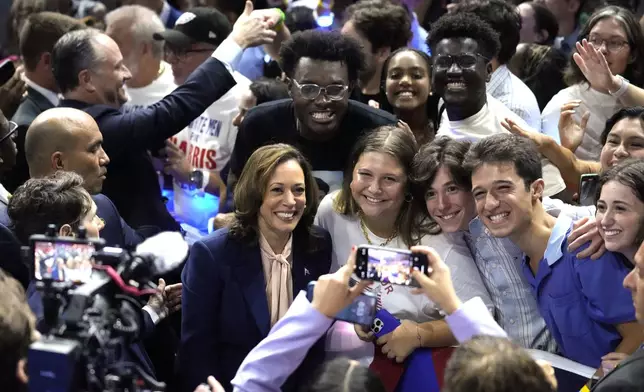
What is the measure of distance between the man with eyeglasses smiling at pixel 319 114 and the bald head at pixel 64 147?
63 cm

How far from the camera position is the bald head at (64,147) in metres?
3.96

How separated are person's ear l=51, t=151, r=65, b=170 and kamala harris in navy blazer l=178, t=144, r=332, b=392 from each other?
0.80 metres

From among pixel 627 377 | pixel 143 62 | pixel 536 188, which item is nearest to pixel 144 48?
pixel 143 62

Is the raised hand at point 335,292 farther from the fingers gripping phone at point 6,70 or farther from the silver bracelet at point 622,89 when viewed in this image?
the fingers gripping phone at point 6,70

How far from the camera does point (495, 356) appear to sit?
2.27 metres

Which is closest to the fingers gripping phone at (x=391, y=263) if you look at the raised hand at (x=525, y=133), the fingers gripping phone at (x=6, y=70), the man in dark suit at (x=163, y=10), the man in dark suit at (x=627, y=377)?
the man in dark suit at (x=627, y=377)

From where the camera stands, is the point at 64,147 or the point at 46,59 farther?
the point at 46,59

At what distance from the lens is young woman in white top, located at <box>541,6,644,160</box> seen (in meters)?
4.70

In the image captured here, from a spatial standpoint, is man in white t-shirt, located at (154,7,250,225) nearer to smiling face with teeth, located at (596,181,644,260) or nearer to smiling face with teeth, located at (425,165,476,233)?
smiling face with teeth, located at (425,165,476,233)

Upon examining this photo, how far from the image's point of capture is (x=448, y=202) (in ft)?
11.8

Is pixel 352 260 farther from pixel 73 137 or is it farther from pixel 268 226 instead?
pixel 73 137

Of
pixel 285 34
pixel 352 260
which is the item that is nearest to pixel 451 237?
pixel 352 260

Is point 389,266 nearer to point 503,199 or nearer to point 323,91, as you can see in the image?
point 503,199

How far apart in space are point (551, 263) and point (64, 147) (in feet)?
6.10
